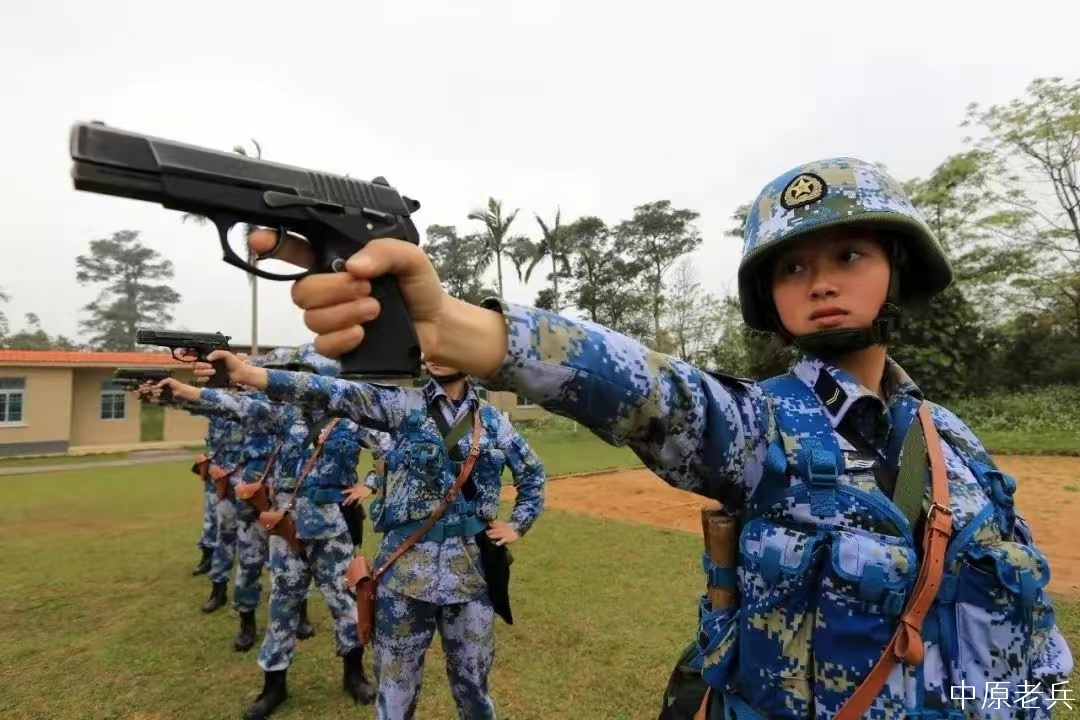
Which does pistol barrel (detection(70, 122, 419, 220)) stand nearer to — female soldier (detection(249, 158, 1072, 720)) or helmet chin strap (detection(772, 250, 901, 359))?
female soldier (detection(249, 158, 1072, 720))

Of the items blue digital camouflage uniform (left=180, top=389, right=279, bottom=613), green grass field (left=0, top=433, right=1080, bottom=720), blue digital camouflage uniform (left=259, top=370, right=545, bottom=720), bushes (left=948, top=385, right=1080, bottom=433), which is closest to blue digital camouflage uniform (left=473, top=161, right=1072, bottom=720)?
blue digital camouflage uniform (left=259, top=370, right=545, bottom=720)

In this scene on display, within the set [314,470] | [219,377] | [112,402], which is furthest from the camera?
[112,402]

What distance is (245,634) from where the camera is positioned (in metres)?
4.87

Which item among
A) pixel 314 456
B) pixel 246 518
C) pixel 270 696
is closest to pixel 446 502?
pixel 314 456

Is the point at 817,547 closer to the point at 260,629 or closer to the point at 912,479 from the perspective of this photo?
the point at 912,479

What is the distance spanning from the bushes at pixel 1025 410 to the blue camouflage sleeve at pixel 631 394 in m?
18.9

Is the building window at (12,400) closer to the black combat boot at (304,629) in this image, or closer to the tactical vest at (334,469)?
the black combat boot at (304,629)

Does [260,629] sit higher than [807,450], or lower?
lower

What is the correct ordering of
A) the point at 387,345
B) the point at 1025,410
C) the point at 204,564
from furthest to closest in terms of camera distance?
the point at 1025,410
the point at 204,564
the point at 387,345

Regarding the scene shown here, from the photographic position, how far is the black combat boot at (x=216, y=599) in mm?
5715

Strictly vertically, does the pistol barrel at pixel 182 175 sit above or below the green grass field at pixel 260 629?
above

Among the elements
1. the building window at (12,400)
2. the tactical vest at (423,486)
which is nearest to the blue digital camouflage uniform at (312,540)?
the tactical vest at (423,486)

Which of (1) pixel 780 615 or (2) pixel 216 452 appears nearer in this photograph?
(1) pixel 780 615

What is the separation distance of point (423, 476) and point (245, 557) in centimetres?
290
